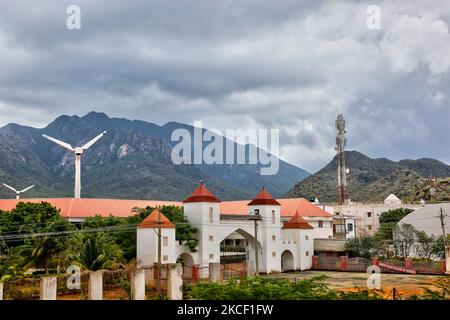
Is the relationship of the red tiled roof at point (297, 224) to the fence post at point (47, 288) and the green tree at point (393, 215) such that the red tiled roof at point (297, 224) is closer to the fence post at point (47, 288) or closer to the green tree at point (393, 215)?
the green tree at point (393, 215)

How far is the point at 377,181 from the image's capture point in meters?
118

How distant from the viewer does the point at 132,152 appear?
138m

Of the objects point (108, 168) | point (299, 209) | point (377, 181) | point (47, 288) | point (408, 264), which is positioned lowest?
point (408, 264)

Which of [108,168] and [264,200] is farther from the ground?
[108,168]

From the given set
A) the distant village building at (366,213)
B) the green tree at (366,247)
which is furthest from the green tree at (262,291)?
the distant village building at (366,213)

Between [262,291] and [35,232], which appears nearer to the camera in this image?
[262,291]

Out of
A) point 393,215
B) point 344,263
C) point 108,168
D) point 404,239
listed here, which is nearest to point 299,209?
point 404,239

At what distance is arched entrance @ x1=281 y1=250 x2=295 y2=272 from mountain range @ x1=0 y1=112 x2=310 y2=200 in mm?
58748

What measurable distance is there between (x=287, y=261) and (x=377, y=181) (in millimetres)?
72324

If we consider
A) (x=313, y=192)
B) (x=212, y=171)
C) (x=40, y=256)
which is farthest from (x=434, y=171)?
(x=40, y=256)

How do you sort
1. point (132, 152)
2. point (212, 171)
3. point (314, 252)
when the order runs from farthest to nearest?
point (212, 171) < point (132, 152) < point (314, 252)

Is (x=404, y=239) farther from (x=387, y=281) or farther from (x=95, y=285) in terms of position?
(x=95, y=285)
